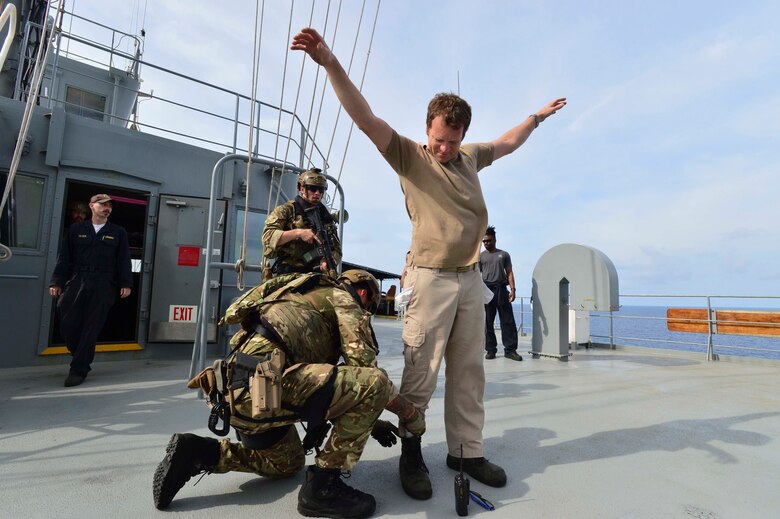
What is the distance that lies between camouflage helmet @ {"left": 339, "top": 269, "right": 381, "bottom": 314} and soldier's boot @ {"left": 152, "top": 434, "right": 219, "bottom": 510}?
2.66ft

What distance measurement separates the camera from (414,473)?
1.61 m

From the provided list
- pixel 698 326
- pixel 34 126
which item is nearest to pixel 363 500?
→ pixel 34 126

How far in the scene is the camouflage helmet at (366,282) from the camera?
1.73m

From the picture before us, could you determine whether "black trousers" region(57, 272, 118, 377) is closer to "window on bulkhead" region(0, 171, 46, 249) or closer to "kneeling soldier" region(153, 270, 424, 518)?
"window on bulkhead" region(0, 171, 46, 249)

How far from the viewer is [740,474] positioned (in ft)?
5.87

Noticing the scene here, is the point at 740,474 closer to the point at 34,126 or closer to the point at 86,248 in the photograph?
the point at 86,248

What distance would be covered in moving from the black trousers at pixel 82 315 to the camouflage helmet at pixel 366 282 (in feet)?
9.44

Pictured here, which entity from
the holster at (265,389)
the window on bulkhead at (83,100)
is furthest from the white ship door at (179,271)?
the window on bulkhead at (83,100)

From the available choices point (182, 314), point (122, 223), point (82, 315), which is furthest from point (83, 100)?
point (82, 315)

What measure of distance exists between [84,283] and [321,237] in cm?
228

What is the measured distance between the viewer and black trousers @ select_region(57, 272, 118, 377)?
335cm

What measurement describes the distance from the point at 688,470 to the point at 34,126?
588 cm

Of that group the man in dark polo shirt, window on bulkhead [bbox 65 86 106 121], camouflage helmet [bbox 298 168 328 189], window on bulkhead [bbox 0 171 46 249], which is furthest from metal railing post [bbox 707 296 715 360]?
window on bulkhead [bbox 65 86 106 121]

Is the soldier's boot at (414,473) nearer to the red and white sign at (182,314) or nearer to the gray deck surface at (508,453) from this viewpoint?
the gray deck surface at (508,453)
